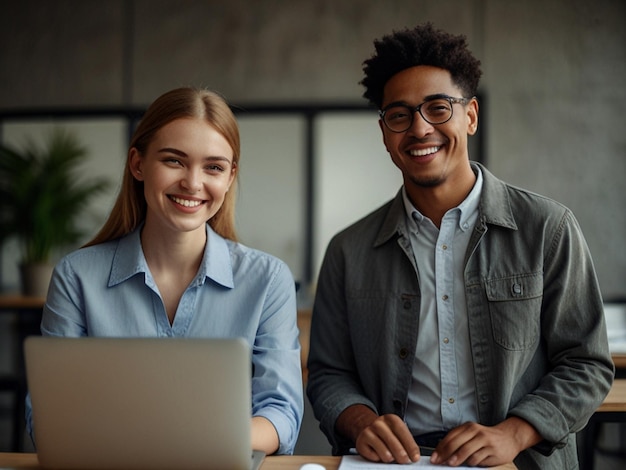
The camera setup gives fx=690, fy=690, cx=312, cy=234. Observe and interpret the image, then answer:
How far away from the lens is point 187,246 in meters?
1.71

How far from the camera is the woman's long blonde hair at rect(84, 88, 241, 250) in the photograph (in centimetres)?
165

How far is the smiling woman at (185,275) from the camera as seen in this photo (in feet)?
5.24

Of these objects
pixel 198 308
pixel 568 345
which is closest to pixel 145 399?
pixel 198 308

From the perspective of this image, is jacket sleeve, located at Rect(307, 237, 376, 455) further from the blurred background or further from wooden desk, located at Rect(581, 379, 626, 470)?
the blurred background

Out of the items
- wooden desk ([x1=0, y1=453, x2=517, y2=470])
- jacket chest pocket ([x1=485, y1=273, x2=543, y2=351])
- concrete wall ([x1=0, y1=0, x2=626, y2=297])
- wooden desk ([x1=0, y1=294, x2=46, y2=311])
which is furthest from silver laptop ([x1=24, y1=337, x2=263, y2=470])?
concrete wall ([x1=0, y1=0, x2=626, y2=297])

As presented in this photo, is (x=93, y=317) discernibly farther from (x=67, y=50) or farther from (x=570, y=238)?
(x=67, y=50)

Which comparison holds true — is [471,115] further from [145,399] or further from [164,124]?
[145,399]

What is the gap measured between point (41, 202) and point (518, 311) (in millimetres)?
4150

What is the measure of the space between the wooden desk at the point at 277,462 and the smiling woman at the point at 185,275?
0.20 meters

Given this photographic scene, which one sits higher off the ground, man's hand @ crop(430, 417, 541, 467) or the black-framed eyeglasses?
the black-framed eyeglasses

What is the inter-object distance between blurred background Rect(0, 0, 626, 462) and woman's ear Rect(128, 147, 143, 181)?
3.28 m

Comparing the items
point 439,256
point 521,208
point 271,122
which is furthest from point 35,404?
point 271,122

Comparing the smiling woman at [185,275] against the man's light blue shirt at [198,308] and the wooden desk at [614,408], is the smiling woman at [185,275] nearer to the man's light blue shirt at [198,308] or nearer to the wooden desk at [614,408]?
the man's light blue shirt at [198,308]

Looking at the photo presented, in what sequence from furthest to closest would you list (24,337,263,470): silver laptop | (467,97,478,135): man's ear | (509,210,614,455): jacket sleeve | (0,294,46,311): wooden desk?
1. (0,294,46,311): wooden desk
2. (467,97,478,135): man's ear
3. (509,210,614,455): jacket sleeve
4. (24,337,263,470): silver laptop
